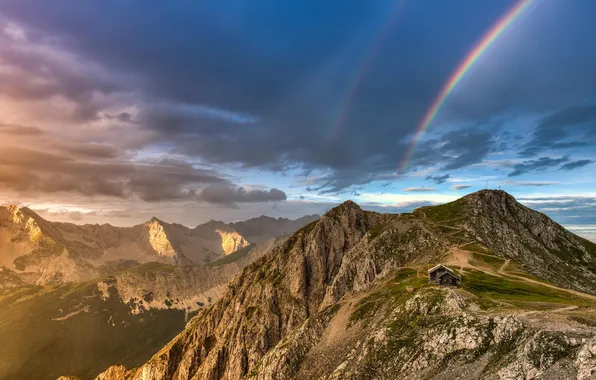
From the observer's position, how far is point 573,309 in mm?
62625

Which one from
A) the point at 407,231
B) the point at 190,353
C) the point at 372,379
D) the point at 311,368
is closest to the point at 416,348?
the point at 372,379

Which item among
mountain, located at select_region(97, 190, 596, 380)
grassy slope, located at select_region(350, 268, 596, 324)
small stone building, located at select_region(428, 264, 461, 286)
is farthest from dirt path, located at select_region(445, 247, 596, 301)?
small stone building, located at select_region(428, 264, 461, 286)

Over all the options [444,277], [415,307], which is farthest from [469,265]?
[415,307]

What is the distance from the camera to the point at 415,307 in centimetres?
7325

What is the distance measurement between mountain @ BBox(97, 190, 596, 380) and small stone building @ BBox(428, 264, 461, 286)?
271cm

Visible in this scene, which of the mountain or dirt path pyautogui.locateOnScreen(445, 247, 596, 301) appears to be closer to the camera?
the mountain

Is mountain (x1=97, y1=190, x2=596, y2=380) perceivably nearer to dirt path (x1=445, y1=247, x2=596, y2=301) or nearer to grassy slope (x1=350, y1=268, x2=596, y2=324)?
dirt path (x1=445, y1=247, x2=596, y2=301)

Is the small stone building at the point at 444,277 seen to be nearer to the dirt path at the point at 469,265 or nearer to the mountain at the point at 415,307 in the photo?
the mountain at the point at 415,307

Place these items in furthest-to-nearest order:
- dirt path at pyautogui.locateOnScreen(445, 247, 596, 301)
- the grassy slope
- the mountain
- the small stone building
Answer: dirt path at pyautogui.locateOnScreen(445, 247, 596, 301) → the small stone building → the grassy slope → the mountain

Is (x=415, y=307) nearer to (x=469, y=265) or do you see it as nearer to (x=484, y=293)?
(x=484, y=293)

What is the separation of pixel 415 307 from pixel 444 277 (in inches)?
899

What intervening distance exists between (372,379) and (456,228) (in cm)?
9847

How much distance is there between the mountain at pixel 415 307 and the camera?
51219 mm

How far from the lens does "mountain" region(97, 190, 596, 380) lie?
5122 centimetres
